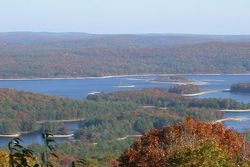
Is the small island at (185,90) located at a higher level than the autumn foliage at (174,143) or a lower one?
lower

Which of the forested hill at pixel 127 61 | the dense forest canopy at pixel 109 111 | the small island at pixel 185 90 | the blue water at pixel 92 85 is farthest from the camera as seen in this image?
the forested hill at pixel 127 61

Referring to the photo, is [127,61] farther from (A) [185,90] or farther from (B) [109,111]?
(B) [109,111]

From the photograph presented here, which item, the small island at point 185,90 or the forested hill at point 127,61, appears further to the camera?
the forested hill at point 127,61

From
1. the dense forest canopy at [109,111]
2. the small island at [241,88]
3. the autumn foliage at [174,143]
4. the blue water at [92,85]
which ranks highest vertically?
the autumn foliage at [174,143]

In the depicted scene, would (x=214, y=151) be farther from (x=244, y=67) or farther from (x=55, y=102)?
(x=244, y=67)

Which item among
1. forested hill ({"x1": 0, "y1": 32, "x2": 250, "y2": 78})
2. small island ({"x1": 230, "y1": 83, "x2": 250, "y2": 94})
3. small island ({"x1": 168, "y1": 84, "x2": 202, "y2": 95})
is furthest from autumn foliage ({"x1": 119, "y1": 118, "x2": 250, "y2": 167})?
forested hill ({"x1": 0, "y1": 32, "x2": 250, "y2": 78})

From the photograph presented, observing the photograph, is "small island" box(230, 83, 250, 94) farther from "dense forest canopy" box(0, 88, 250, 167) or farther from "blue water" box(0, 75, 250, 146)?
"dense forest canopy" box(0, 88, 250, 167)

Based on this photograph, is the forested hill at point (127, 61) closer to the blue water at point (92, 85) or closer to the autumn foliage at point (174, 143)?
the blue water at point (92, 85)

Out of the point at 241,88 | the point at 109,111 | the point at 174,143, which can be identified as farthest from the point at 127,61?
the point at 174,143

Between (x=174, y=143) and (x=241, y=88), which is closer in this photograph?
(x=174, y=143)

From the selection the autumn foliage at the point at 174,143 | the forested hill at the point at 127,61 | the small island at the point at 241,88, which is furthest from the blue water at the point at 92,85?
the autumn foliage at the point at 174,143

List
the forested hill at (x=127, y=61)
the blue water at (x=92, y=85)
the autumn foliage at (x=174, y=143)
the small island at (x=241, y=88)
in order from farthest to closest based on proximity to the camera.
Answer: the forested hill at (x=127, y=61) → the small island at (x=241, y=88) → the blue water at (x=92, y=85) → the autumn foliage at (x=174, y=143)
